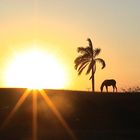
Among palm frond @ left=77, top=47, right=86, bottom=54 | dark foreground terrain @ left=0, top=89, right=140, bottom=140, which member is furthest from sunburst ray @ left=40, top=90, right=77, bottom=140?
palm frond @ left=77, top=47, right=86, bottom=54

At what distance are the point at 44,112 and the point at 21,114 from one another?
1.74 meters

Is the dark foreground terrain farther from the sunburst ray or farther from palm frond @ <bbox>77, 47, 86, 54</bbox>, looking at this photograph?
palm frond @ <bbox>77, 47, 86, 54</bbox>

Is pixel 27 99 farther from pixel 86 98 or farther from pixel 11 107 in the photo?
pixel 86 98

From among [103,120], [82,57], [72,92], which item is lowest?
[103,120]

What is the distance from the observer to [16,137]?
115ft

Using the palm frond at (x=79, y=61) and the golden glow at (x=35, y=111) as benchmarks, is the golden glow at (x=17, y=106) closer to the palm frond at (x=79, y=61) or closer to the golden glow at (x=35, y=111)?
the golden glow at (x=35, y=111)

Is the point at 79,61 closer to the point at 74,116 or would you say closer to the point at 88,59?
the point at 88,59

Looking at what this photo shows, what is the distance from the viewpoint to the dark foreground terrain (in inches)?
1430

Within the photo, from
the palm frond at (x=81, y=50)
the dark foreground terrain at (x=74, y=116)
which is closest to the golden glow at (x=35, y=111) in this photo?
the dark foreground terrain at (x=74, y=116)

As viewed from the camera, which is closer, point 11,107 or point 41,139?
point 41,139

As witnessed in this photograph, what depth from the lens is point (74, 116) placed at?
1650 inches

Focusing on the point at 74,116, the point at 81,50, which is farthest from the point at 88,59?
the point at 74,116

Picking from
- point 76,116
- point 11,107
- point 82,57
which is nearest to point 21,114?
point 11,107

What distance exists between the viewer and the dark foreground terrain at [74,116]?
3631 centimetres
